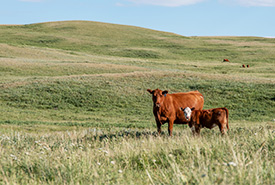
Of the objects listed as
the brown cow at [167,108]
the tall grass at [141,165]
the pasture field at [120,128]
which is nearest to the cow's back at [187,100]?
the brown cow at [167,108]

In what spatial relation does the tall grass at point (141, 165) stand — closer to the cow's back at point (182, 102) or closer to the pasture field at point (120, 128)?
the pasture field at point (120, 128)

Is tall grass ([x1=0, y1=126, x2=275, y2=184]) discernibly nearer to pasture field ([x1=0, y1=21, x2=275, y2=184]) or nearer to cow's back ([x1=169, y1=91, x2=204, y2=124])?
pasture field ([x1=0, y1=21, x2=275, y2=184])

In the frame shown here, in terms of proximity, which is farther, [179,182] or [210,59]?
[210,59]

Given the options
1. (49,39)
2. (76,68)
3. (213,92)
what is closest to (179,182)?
(213,92)

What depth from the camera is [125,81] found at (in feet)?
119

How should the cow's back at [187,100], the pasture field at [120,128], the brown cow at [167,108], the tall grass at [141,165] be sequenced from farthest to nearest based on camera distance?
1. the cow's back at [187,100]
2. the brown cow at [167,108]
3. the pasture field at [120,128]
4. the tall grass at [141,165]

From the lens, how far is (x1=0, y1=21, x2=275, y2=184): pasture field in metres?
5.86

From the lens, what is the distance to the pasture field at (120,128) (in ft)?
19.2

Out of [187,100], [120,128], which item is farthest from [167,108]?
[120,128]

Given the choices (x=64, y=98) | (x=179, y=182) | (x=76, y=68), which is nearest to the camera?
(x=179, y=182)

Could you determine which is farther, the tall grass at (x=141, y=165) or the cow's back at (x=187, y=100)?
the cow's back at (x=187, y=100)

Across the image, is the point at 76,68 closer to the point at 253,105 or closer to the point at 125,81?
the point at 125,81

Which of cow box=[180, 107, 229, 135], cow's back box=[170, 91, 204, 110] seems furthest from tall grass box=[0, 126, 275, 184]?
cow's back box=[170, 91, 204, 110]

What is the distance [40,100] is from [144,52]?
5002 cm
